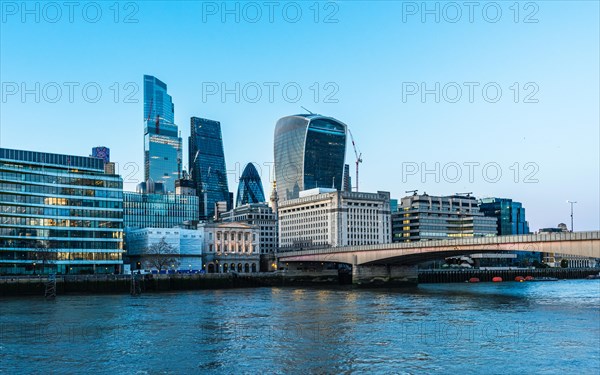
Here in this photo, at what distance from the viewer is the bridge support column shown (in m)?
140

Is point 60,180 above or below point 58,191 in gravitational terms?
above

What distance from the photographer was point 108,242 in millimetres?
149500

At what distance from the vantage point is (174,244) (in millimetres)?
182500

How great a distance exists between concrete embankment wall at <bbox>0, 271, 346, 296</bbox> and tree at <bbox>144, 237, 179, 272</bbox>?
104ft

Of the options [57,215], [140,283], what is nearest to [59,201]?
[57,215]

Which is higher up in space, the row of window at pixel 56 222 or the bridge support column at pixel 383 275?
the row of window at pixel 56 222

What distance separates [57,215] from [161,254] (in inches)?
1476

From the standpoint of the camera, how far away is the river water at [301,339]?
40.6 meters

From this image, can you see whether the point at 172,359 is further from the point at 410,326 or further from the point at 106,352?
the point at 410,326

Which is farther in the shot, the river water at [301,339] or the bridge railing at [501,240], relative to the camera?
the bridge railing at [501,240]

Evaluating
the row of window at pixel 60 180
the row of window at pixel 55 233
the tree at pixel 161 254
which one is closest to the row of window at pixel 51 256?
the row of window at pixel 55 233

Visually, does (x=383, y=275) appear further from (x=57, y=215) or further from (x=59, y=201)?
(x=59, y=201)

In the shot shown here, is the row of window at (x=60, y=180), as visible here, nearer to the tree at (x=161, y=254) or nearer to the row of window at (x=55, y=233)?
the row of window at (x=55, y=233)

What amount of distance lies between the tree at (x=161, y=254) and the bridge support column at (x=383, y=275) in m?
52.6
